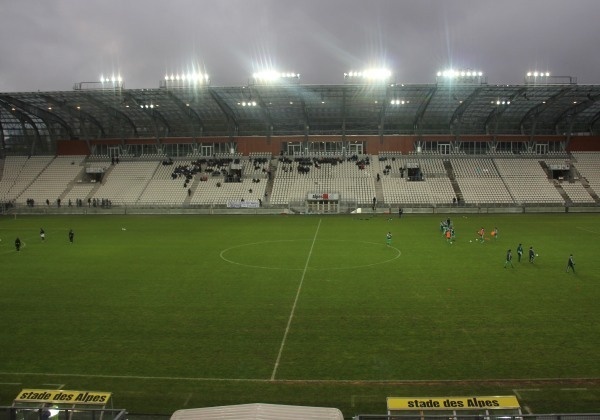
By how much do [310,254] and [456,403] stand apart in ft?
77.3

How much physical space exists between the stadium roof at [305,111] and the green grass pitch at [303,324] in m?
32.6

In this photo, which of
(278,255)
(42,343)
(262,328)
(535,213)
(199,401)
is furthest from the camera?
(535,213)

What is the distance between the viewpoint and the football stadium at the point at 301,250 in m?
13.1

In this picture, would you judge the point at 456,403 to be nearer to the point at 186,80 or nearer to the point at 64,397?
the point at 64,397

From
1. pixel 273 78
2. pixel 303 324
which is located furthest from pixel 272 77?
pixel 303 324

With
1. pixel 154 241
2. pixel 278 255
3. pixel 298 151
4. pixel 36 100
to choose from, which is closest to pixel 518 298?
pixel 278 255

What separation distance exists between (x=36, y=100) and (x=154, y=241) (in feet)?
131

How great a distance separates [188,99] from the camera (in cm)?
6681

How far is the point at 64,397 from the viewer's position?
392 inches

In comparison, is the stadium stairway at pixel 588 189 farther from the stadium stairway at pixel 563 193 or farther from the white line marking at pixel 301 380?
the white line marking at pixel 301 380

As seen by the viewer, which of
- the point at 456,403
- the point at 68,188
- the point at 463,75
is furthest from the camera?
the point at 68,188

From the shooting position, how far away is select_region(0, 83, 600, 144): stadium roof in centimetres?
6309

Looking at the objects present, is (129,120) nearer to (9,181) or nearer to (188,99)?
(188,99)

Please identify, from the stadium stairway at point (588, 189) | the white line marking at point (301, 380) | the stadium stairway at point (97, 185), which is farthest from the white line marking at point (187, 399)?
the stadium stairway at point (588, 189)
